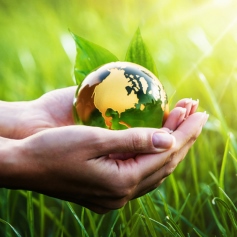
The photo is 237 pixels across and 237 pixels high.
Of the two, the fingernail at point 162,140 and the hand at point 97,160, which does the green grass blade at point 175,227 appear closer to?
the hand at point 97,160

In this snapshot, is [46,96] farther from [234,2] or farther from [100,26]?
[100,26]

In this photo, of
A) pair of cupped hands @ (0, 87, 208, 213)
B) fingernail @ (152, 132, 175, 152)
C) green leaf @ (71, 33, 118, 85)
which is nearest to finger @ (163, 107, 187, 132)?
pair of cupped hands @ (0, 87, 208, 213)

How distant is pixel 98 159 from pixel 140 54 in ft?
1.14

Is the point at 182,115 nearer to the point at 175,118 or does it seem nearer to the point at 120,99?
the point at 175,118

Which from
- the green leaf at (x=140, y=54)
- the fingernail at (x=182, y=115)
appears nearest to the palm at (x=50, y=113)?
the green leaf at (x=140, y=54)

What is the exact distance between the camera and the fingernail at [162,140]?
1.04 m

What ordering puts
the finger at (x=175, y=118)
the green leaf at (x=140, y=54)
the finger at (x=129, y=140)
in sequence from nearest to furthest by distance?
the finger at (x=129, y=140) < the finger at (x=175, y=118) < the green leaf at (x=140, y=54)

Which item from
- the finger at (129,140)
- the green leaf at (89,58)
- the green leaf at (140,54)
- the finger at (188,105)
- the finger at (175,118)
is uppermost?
the green leaf at (140,54)

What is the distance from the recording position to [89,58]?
133cm

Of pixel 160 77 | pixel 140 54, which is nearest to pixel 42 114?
pixel 140 54

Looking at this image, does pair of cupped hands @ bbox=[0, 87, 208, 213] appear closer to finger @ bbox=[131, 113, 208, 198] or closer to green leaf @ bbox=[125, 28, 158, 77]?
finger @ bbox=[131, 113, 208, 198]

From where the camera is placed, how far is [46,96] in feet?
4.75

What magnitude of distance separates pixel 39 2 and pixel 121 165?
3215 millimetres

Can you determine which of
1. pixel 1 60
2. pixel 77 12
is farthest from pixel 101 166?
pixel 77 12
